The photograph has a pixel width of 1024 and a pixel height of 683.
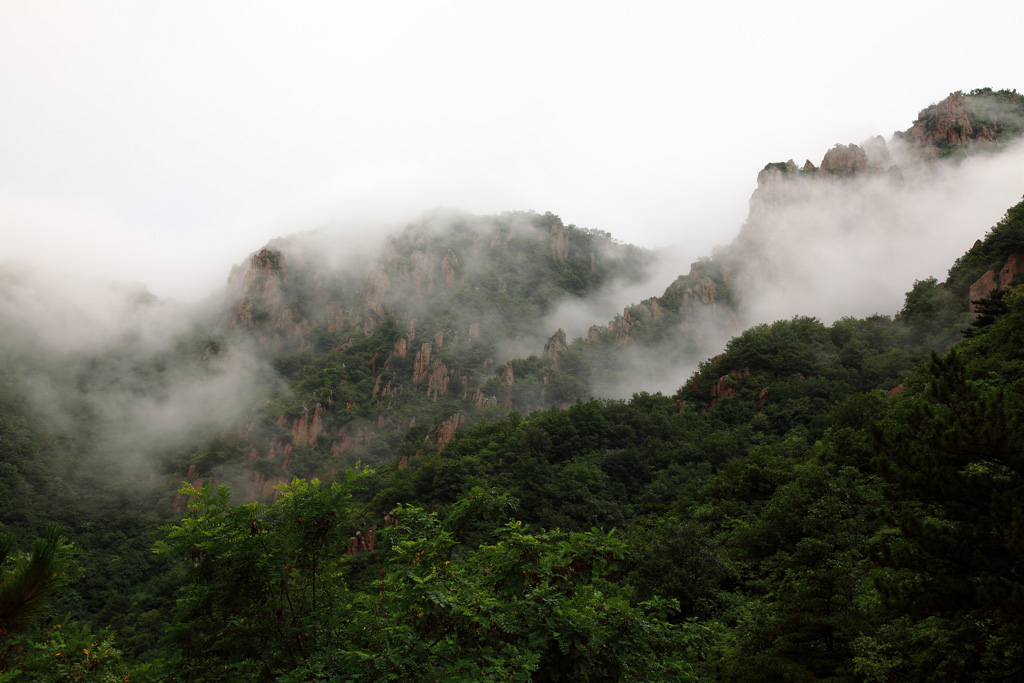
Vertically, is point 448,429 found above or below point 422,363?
below

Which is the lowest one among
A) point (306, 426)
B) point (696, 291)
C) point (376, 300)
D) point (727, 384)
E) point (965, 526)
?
point (727, 384)

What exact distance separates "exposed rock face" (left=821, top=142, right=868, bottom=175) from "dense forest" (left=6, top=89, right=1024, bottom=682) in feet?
5.06

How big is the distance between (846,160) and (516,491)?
70.3 meters

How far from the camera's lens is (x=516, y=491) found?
36438mm

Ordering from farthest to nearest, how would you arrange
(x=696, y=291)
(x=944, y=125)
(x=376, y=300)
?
1. (x=376, y=300)
2. (x=696, y=291)
3. (x=944, y=125)

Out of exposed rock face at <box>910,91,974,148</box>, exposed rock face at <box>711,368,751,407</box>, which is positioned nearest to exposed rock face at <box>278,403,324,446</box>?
exposed rock face at <box>711,368,751,407</box>

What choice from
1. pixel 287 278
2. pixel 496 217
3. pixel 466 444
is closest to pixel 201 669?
pixel 466 444

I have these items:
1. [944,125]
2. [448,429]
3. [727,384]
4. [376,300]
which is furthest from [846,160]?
[376,300]

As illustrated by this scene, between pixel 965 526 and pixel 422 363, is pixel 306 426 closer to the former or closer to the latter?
pixel 422 363

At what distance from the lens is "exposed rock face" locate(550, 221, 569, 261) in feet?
438

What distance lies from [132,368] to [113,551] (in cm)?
5345

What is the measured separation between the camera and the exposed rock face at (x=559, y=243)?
13350 centimetres

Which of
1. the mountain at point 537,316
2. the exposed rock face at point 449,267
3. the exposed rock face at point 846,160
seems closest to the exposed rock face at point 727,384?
the mountain at point 537,316

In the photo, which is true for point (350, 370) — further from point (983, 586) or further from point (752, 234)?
point (983, 586)
